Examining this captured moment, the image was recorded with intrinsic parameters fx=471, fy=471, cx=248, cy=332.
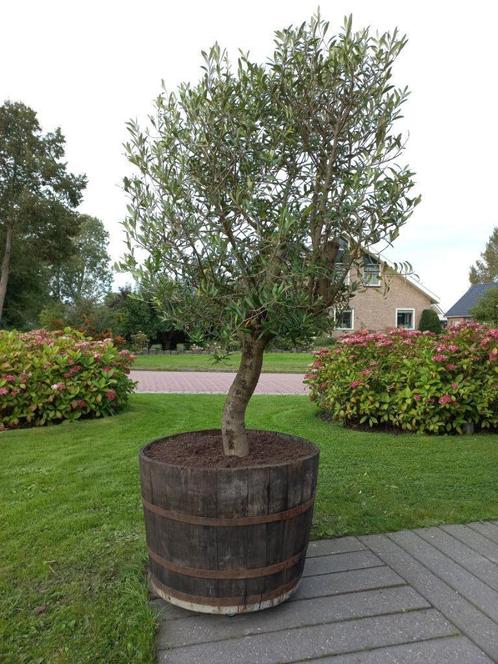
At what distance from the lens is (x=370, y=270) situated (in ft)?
8.64

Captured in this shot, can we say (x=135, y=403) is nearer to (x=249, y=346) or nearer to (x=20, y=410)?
(x=20, y=410)

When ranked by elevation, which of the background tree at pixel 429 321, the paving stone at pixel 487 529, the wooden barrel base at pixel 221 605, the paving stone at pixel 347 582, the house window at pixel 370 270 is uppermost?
the background tree at pixel 429 321

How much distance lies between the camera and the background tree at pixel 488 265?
50062 mm

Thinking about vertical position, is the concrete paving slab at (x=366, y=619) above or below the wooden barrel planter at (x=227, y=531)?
below

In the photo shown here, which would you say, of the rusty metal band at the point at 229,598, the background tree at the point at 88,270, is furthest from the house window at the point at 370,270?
the background tree at the point at 88,270

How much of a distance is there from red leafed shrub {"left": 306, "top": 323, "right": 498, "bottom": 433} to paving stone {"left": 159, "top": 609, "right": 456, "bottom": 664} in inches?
160

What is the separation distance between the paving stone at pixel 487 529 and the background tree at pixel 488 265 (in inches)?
2056

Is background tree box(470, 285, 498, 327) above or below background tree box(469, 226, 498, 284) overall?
below

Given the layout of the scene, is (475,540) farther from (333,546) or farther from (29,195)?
(29,195)

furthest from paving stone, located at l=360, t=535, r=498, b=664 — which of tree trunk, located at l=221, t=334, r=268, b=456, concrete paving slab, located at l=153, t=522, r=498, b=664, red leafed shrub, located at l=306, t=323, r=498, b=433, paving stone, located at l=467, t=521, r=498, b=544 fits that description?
red leafed shrub, located at l=306, t=323, r=498, b=433

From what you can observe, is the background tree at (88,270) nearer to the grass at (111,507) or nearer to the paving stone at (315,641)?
the grass at (111,507)

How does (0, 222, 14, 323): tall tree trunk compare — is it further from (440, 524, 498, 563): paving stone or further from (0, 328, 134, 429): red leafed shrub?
(440, 524, 498, 563): paving stone

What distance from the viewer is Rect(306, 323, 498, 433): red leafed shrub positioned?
20.0ft

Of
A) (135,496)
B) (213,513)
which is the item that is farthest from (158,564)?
(135,496)
